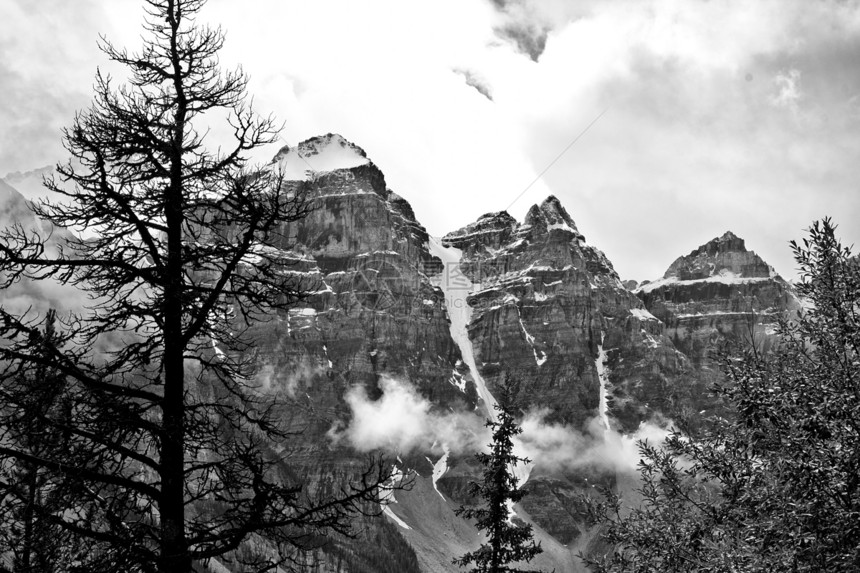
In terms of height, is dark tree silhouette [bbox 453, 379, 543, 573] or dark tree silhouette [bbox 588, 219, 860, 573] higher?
dark tree silhouette [bbox 453, 379, 543, 573]

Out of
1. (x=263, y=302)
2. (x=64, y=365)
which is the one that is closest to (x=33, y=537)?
(x=64, y=365)

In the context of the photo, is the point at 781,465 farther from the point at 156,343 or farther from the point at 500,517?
the point at 500,517

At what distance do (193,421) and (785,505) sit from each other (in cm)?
793

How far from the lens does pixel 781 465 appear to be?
40.4 ft

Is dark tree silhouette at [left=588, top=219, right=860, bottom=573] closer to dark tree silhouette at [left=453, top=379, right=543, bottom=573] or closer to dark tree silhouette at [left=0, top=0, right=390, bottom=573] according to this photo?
dark tree silhouette at [left=0, top=0, right=390, bottom=573]

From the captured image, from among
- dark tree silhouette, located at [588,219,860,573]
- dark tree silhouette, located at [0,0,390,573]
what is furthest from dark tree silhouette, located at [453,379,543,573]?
dark tree silhouette, located at [0,0,390,573]

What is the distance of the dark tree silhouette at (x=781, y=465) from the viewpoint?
12094 mm

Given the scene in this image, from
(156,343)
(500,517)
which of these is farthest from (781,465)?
(500,517)

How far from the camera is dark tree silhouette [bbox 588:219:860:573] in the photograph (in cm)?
1209

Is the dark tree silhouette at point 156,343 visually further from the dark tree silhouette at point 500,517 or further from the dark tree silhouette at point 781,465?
the dark tree silhouette at point 500,517

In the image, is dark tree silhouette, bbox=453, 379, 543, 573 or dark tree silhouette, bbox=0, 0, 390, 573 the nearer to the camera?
dark tree silhouette, bbox=0, 0, 390, 573

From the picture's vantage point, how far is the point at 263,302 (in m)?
12.6

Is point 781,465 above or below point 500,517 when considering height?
below

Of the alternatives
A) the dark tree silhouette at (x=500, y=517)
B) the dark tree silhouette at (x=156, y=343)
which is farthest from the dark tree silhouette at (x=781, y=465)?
the dark tree silhouette at (x=500, y=517)
